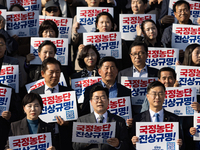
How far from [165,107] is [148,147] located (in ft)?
4.41

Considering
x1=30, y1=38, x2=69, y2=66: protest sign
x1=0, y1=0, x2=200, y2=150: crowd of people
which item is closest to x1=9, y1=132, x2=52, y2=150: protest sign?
x1=0, y1=0, x2=200, y2=150: crowd of people

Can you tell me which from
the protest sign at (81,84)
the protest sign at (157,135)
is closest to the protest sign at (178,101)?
the protest sign at (157,135)

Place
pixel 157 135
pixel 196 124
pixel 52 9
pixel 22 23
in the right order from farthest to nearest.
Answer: pixel 52 9, pixel 22 23, pixel 196 124, pixel 157 135

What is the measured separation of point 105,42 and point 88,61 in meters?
0.96

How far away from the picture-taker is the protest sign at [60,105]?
23.6ft

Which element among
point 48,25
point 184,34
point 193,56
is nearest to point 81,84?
point 48,25

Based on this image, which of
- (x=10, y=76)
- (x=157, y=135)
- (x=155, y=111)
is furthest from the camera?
(x=10, y=76)

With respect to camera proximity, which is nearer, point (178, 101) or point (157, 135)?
point (157, 135)

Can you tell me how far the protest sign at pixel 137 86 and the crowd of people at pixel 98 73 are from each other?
15 cm

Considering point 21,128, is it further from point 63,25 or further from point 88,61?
point 63,25

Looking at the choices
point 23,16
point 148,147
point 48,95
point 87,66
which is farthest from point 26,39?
point 148,147

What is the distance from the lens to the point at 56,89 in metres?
7.53

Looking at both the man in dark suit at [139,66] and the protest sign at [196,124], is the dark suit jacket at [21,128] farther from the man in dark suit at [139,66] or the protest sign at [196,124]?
the protest sign at [196,124]

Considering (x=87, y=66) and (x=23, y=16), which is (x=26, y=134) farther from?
(x=23, y=16)
